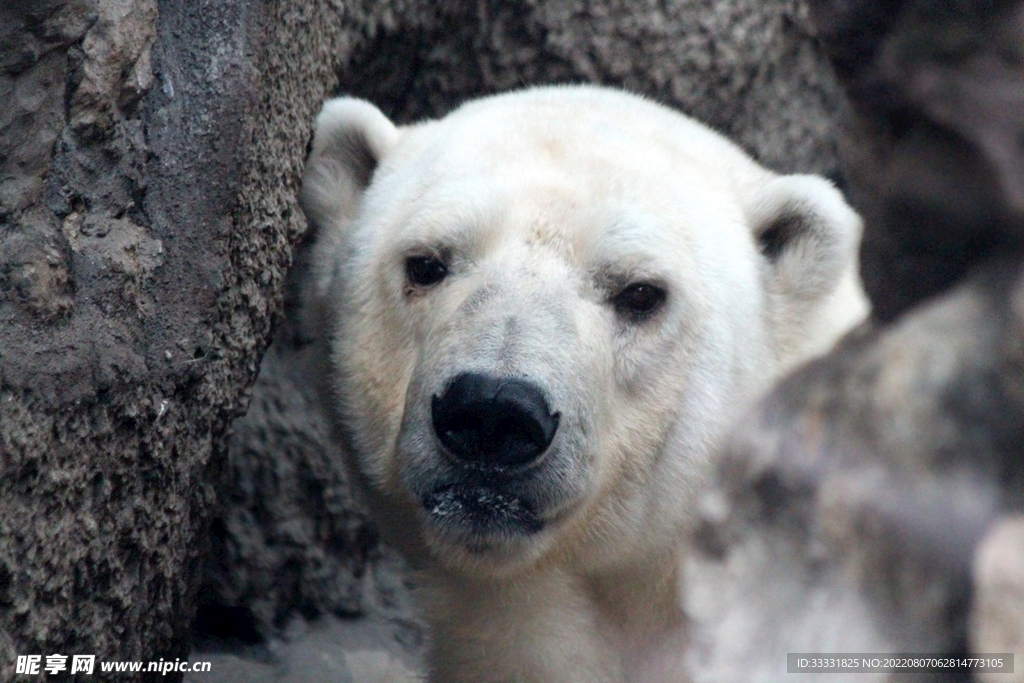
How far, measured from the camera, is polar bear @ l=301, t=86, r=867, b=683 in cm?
242

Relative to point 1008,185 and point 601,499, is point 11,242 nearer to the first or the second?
point 601,499

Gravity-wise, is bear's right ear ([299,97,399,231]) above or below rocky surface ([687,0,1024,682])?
below

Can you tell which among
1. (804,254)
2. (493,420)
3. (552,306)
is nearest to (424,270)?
(552,306)

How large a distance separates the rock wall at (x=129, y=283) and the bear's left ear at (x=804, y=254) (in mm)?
1254

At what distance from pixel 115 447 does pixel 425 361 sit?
2.21ft

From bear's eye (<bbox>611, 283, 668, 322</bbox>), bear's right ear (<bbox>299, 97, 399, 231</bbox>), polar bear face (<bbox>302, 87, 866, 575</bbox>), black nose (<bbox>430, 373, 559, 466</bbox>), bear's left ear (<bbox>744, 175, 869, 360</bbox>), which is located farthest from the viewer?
bear's right ear (<bbox>299, 97, 399, 231</bbox>)

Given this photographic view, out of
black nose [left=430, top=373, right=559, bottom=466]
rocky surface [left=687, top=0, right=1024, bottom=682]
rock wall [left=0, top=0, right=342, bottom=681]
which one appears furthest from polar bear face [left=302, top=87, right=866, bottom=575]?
rocky surface [left=687, top=0, right=1024, bottom=682]

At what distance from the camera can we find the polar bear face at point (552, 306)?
95.0 inches

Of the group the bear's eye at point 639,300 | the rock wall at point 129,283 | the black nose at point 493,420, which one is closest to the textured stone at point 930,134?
the black nose at point 493,420

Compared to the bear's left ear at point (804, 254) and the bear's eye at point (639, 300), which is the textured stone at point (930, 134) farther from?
the bear's left ear at point (804, 254)

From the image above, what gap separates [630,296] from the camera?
2693 mm

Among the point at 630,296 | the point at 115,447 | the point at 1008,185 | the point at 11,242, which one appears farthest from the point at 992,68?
the point at 115,447

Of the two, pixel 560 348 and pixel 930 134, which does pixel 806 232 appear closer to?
pixel 560 348

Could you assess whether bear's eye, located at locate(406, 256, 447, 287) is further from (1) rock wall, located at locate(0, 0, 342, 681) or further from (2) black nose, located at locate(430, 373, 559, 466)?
(2) black nose, located at locate(430, 373, 559, 466)
